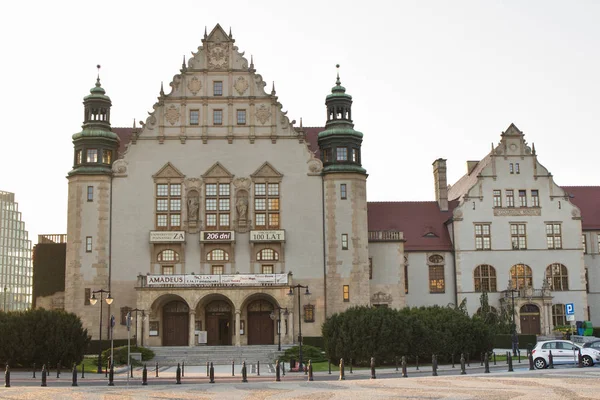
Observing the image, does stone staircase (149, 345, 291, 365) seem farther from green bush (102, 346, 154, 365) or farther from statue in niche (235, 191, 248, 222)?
statue in niche (235, 191, 248, 222)

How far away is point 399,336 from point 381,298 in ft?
67.9

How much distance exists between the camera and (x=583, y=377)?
3150 cm

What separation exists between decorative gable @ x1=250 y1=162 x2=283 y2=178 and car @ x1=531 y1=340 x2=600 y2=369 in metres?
29.1

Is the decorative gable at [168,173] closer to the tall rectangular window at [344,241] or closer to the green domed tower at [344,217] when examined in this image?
the green domed tower at [344,217]

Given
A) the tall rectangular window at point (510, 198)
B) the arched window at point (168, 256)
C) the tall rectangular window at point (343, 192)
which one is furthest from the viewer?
the tall rectangular window at point (510, 198)

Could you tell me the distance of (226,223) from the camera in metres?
63.0

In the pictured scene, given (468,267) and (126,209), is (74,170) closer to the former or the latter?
(126,209)

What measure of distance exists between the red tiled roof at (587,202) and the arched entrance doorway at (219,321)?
31.9 m

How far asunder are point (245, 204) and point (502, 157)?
23312mm

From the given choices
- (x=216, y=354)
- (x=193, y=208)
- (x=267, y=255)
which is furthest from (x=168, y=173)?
(x=216, y=354)

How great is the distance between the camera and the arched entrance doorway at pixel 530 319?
219ft

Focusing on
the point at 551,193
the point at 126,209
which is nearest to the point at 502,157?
the point at 551,193

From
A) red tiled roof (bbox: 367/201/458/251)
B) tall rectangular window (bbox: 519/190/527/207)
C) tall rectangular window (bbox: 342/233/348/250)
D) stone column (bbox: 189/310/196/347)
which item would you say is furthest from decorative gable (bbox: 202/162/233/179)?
tall rectangular window (bbox: 519/190/527/207)

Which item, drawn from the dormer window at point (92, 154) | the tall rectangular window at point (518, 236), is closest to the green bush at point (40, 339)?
the dormer window at point (92, 154)
